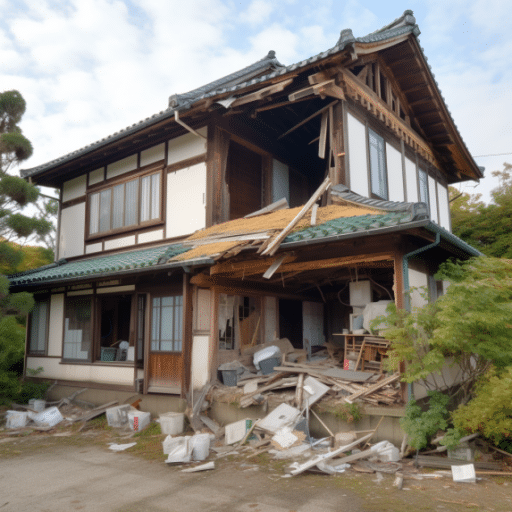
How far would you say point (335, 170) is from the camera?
935cm

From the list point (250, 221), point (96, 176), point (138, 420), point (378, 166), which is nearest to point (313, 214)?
point (250, 221)

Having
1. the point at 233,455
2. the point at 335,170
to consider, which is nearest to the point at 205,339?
the point at 233,455

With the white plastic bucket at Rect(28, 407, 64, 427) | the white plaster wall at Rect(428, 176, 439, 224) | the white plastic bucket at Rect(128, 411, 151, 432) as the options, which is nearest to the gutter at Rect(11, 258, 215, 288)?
the white plastic bucket at Rect(128, 411, 151, 432)

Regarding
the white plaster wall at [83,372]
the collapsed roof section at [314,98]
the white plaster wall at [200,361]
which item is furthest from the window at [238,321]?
the collapsed roof section at [314,98]

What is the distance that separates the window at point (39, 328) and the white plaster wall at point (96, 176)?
3.75 metres

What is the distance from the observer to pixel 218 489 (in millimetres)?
5617

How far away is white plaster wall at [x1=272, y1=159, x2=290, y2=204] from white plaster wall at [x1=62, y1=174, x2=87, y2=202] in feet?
19.5

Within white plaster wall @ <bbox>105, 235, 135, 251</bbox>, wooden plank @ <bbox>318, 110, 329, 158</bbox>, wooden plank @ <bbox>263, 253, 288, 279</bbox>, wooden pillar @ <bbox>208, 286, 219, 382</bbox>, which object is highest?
wooden plank @ <bbox>318, 110, 329, 158</bbox>

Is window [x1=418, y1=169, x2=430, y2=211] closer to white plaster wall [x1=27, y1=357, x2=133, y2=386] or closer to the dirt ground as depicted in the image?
the dirt ground

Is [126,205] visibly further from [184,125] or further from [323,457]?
[323,457]

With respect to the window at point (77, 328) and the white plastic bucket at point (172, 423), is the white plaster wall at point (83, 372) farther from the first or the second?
the white plastic bucket at point (172, 423)

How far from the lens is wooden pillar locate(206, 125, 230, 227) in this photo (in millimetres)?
10469

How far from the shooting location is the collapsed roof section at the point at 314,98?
8867mm

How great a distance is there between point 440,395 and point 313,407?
196 cm
